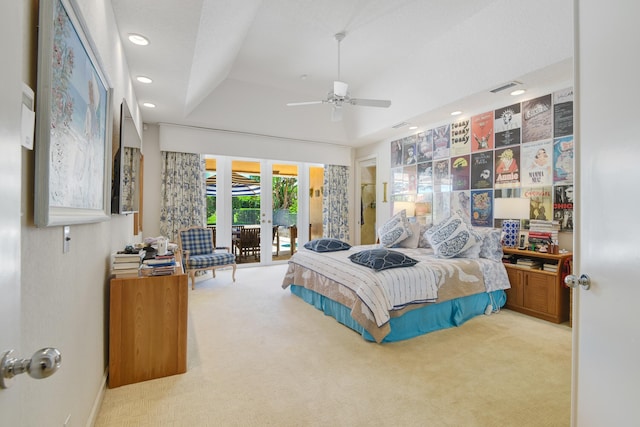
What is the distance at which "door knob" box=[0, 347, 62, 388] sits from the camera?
0.55 meters

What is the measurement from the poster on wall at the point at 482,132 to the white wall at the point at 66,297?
457cm

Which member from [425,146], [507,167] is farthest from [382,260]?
[425,146]

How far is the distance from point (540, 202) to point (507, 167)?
0.65 metres

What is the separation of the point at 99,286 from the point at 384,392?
2052mm

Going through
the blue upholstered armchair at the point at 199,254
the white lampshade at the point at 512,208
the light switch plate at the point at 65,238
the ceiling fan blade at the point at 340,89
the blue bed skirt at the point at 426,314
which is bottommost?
the blue bed skirt at the point at 426,314

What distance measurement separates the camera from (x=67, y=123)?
125 centimetres

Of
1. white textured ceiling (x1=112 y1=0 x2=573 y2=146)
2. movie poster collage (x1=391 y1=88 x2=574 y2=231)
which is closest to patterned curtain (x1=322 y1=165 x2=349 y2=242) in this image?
white textured ceiling (x1=112 y1=0 x2=573 y2=146)

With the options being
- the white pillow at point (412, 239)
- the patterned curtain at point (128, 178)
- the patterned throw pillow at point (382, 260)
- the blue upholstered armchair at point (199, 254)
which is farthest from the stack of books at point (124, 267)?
the white pillow at point (412, 239)

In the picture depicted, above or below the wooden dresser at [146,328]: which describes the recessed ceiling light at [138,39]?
above

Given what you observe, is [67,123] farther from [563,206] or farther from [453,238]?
[563,206]

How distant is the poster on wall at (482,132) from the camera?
14.8 feet

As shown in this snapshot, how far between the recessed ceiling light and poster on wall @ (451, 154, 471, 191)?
4393 millimetres

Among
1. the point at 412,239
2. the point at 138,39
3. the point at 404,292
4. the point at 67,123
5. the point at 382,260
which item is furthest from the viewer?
the point at 412,239

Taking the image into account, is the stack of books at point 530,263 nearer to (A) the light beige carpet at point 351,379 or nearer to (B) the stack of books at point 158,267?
(A) the light beige carpet at point 351,379
